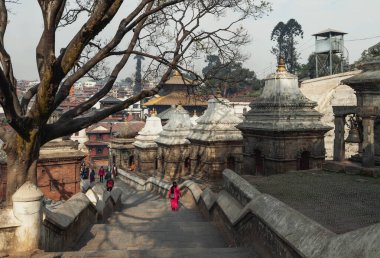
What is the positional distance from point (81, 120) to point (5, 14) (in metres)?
2.53

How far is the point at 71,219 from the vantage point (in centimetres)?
773

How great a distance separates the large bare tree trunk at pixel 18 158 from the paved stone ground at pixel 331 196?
185 inches

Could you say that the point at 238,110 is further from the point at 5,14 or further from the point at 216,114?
the point at 5,14

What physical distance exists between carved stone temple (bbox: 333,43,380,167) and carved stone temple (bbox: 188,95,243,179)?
8.07 meters

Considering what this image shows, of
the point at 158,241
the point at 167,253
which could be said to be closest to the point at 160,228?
the point at 158,241

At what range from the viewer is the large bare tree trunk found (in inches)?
249

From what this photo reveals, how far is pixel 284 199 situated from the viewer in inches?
308

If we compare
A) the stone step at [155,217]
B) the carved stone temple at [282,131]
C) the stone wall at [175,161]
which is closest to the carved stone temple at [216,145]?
the carved stone temple at [282,131]

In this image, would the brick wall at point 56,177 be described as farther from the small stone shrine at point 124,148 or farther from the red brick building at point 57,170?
the small stone shrine at point 124,148

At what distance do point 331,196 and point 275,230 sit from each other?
124 inches

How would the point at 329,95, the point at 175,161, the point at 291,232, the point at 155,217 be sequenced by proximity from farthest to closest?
the point at 329,95 < the point at 175,161 < the point at 155,217 < the point at 291,232

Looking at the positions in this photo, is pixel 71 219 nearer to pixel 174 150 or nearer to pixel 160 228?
pixel 160 228

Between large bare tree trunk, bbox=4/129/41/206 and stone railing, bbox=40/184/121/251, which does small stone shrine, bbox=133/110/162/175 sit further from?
large bare tree trunk, bbox=4/129/41/206

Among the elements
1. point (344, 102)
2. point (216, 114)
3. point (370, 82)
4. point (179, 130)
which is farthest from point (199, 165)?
point (344, 102)
